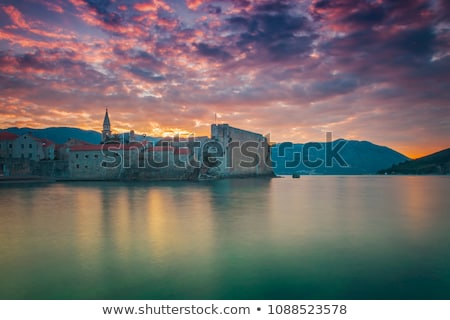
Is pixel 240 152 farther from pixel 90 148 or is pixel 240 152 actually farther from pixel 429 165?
pixel 429 165

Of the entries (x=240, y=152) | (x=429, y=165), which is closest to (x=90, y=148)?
(x=240, y=152)

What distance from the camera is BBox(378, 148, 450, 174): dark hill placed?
302ft

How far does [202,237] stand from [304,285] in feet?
12.9

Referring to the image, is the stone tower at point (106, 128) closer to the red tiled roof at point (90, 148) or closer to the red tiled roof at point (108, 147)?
the red tiled roof at point (90, 148)

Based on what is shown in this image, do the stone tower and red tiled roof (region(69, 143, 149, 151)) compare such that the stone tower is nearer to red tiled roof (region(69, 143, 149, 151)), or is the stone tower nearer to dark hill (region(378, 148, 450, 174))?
red tiled roof (region(69, 143, 149, 151))

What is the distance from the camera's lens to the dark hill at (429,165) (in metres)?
92.0

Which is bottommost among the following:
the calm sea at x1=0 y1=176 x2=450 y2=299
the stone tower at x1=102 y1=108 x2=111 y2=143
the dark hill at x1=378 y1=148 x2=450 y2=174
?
the calm sea at x1=0 y1=176 x2=450 y2=299

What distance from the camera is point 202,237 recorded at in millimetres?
8203

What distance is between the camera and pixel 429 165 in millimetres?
97625

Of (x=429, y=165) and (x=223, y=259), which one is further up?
(x=429, y=165)

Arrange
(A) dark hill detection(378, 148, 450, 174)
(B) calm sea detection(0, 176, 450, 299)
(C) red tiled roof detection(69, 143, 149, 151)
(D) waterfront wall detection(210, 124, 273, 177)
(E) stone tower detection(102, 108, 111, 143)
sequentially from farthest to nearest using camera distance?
(A) dark hill detection(378, 148, 450, 174) → (E) stone tower detection(102, 108, 111, 143) → (D) waterfront wall detection(210, 124, 273, 177) → (C) red tiled roof detection(69, 143, 149, 151) → (B) calm sea detection(0, 176, 450, 299)

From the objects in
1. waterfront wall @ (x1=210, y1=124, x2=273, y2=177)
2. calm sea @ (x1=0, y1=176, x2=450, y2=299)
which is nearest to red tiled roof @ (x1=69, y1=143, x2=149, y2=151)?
waterfront wall @ (x1=210, y1=124, x2=273, y2=177)

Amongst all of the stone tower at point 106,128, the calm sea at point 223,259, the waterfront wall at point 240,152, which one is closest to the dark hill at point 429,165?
the waterfront wall at point 240,152
